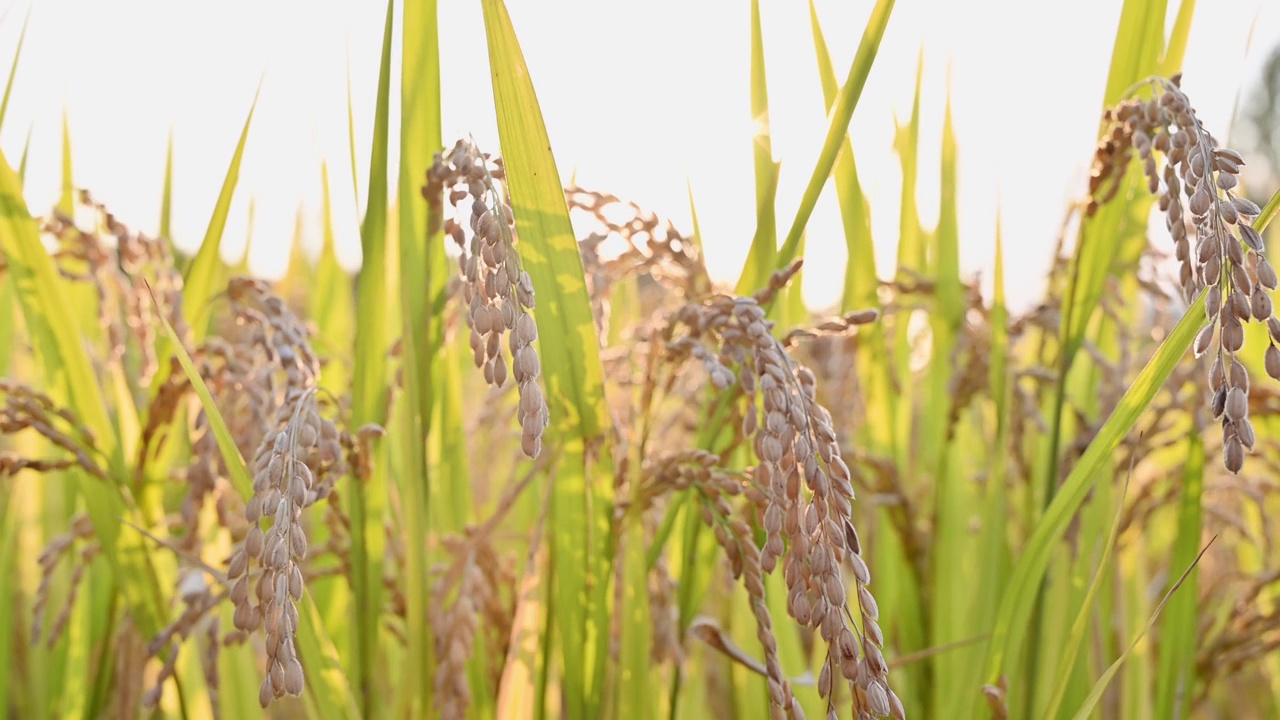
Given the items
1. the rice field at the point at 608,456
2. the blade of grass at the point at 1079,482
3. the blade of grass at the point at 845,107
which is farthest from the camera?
the blade of grass at the point at 845,107

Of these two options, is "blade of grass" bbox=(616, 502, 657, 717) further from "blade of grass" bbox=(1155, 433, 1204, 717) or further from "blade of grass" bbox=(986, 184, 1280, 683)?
"blade of grass" bbox=(1155, 433, 1204, 717)

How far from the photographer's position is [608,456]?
1.16 meters

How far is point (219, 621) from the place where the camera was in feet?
4.06

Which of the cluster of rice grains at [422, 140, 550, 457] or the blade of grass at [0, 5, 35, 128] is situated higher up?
the blade of grass at [0, 5, 35, 128]

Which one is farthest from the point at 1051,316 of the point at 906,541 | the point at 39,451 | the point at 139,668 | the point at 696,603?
the point at 39,451

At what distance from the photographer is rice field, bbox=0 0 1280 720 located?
841 mm

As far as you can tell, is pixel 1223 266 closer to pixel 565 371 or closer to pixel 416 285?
pixel 565 371

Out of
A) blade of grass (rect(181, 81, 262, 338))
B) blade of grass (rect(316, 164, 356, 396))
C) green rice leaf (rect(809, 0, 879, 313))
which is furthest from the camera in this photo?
blade of grass (rect(316, 164, 356, 396))

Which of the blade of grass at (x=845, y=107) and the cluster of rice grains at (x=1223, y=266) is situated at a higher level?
the blade of grass at (x=845, y=107)

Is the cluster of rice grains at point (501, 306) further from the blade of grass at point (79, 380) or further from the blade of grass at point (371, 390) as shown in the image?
the blade of grass at point (79, 380)

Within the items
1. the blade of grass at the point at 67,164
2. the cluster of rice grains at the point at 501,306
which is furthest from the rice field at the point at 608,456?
the blade of grass at the point at 67,164

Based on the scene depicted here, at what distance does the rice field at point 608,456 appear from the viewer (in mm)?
841

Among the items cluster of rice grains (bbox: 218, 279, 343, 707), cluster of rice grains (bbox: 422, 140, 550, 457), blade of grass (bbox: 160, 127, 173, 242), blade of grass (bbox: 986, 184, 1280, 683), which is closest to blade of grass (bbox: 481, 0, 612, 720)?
cluster of rice grains (bbox: 422, 140, 550, 457)

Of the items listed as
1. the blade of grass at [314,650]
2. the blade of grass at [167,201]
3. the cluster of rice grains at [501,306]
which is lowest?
the blade of grass at [314,650]
